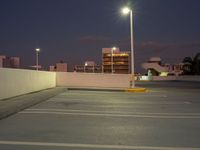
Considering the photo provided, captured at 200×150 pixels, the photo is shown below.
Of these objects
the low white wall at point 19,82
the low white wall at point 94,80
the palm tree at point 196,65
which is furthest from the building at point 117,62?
the low white wall at point 19,82

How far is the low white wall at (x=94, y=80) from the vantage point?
4056cm

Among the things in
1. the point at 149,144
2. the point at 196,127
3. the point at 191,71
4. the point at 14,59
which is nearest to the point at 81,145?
the point at 149,144

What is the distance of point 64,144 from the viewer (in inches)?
334

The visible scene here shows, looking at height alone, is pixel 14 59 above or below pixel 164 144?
above

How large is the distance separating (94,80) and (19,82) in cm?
2072

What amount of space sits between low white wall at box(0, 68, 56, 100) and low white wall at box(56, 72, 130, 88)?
9.25 metres

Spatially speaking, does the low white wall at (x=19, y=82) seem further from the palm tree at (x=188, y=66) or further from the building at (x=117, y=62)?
the building at (x=117, y=62)

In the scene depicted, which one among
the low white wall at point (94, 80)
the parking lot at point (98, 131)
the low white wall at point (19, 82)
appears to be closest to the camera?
the parking lot at point (98, 131)

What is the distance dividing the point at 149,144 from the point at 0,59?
163 ft

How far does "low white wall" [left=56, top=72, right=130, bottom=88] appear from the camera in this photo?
133 ft

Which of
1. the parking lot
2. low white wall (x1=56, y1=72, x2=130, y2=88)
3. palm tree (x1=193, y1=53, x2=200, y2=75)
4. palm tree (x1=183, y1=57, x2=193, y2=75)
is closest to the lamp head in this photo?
low white wall (x1=56, y1=72, x2=130, y2=88)

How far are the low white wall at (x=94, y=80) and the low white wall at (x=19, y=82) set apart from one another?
9.25 m

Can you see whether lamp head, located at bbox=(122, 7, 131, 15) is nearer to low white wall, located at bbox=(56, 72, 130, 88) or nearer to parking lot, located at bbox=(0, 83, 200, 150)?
low white wall, located at bbox=(56, 72, 130, 88)

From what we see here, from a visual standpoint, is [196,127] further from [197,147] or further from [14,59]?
[14,59]
